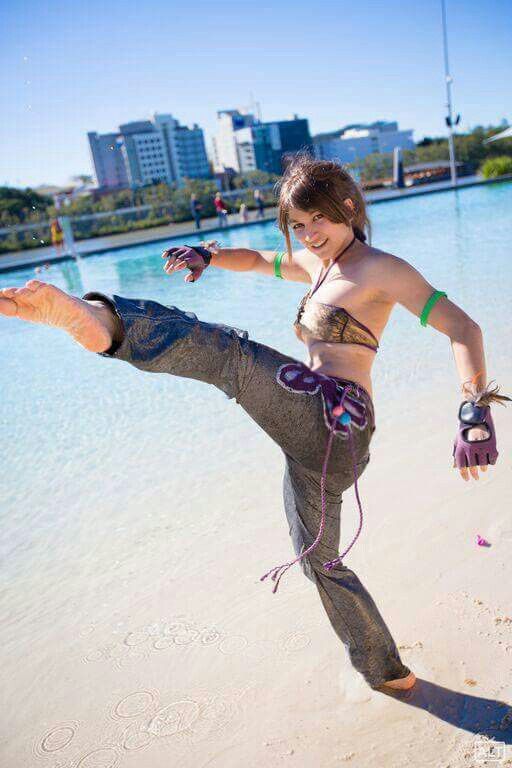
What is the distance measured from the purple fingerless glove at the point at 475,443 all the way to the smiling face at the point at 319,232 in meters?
0.73

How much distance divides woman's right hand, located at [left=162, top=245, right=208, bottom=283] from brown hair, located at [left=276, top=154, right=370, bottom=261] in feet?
1.10

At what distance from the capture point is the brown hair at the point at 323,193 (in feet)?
7.23

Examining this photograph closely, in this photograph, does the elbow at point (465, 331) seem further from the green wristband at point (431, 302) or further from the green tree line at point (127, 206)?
the green tree line at point (127, 206)

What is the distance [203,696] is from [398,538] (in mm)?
1330

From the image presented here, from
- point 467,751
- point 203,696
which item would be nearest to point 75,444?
point 203,696

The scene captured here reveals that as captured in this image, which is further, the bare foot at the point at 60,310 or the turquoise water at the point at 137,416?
the turquoise water at the point at 137,416

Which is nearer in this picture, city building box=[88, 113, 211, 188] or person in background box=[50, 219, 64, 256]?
person in background box=[50, 219, 64, 256]

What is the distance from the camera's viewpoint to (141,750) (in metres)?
2.37

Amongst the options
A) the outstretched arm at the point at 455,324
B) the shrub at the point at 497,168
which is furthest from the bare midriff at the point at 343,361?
the shrub at the point at 497,168

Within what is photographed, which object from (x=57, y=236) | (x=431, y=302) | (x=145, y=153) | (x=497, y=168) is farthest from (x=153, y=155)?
(x=431, y=302)

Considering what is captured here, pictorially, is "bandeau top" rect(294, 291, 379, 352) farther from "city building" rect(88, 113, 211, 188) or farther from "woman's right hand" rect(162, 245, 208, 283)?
"city building" rect(88, 113, 211, 188)

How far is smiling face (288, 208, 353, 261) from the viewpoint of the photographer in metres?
2.24

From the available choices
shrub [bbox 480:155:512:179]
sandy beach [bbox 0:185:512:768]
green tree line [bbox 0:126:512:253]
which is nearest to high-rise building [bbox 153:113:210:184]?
green tree line [bbox 0:126:512:253]

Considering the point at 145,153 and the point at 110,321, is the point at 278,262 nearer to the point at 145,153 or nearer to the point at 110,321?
the point at 110,321
